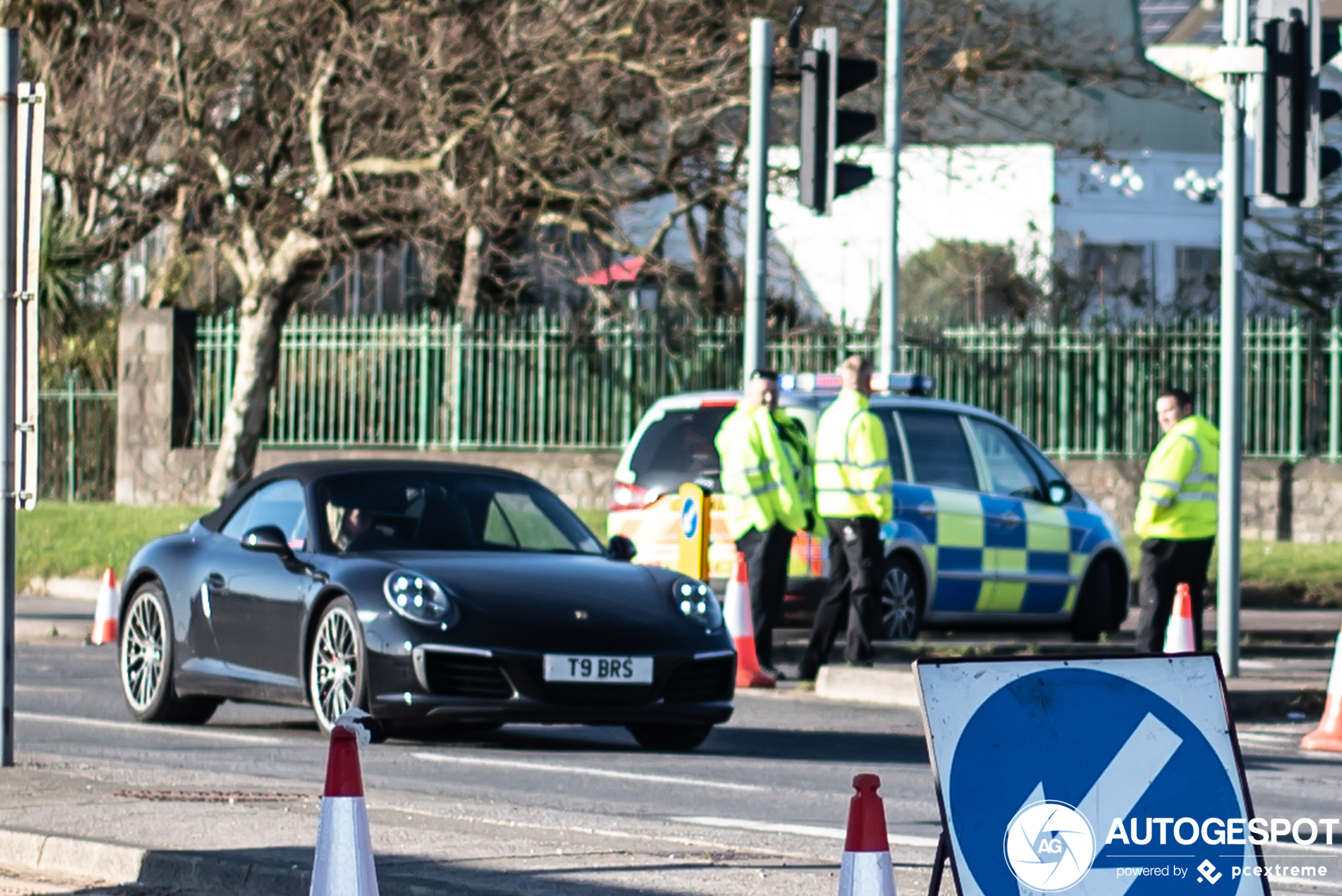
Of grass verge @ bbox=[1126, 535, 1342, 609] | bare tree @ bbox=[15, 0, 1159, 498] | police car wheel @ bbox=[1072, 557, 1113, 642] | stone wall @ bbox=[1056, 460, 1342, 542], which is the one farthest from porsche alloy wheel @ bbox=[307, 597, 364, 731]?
stone wall @ bbox=[1056, 460, 1342, 542]

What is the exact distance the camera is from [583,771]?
9.73m

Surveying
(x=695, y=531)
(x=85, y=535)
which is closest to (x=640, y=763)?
(x=695, y=531)

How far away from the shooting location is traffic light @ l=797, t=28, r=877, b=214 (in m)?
15.1

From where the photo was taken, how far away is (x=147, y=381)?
27.8 m

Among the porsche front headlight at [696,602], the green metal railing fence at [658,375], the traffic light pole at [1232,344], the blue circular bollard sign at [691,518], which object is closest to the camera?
the porsche front headlight at [696,602]

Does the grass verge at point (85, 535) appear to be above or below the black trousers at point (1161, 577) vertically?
below

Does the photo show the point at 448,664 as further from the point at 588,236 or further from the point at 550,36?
the point at 588,236

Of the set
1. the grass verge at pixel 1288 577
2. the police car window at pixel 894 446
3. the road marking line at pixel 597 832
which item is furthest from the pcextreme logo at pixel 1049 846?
the grass verge at pixel 1288 577

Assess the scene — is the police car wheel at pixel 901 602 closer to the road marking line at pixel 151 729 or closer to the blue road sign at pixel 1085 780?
the road marking line at pixel 151 729

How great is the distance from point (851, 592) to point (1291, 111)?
12.3ft

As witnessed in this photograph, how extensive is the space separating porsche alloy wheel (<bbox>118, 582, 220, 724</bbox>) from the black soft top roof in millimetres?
509

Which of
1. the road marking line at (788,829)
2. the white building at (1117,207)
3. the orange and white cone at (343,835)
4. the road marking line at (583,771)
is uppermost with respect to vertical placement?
the white building at (1117,207)

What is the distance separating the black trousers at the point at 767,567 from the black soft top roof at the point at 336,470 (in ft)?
7.10

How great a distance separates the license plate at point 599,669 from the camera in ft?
32.7
